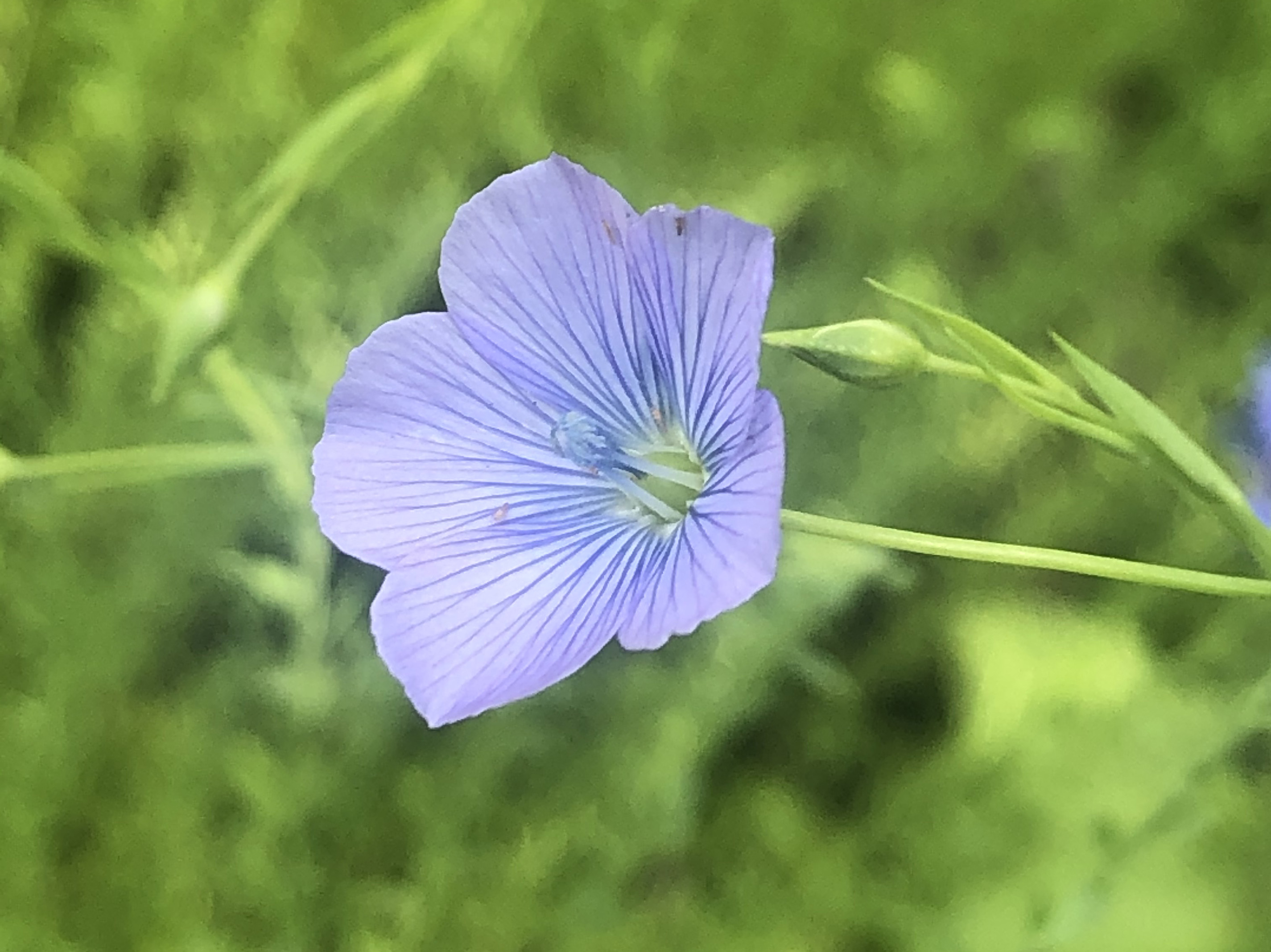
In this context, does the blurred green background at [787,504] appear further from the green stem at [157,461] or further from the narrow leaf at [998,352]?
the narrow leaf at [998,352]

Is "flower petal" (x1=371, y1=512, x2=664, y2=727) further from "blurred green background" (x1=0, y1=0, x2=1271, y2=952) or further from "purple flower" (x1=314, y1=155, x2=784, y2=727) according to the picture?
"blurred green background" (x1=0, y1=0, x2=1271, y2=952)

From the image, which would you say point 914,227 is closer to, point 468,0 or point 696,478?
point 468,0

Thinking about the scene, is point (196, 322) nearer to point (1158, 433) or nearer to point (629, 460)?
point (629, 460)

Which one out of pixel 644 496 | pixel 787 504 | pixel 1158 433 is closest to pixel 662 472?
pixel 644 496

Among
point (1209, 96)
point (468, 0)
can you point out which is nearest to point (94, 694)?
point (468, 0)

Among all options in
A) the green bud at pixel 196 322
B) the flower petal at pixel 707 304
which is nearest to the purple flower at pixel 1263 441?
the flower petal at pixel 707 304

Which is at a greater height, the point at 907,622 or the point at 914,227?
the point at 914,227

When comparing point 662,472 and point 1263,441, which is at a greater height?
point 1263,441
